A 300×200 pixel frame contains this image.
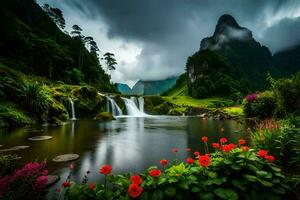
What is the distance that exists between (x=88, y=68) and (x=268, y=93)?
197 ft

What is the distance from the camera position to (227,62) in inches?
5655

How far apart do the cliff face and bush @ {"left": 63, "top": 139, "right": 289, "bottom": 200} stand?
93.4 m

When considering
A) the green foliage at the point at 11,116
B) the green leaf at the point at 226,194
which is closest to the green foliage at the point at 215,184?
the green leaf at the point at 226,194

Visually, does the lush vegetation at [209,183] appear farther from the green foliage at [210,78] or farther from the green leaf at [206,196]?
the green foliage at [210,78]

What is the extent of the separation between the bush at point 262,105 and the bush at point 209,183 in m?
22.1

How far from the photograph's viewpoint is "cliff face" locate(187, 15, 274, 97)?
3713 inches

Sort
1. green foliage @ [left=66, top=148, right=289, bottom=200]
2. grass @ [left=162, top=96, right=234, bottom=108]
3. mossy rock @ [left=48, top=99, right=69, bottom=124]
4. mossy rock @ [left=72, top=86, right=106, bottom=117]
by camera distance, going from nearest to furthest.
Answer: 1. green foliage @ [left=66, top=148, right=289, bottom=200]
2. mossy rock @ [left=48, top=99, right=69, bottom=124]
3. mossy rock @ [left=72, top=86, right=106, bottom=117]
4. grass @ [left=162, top=96, right=234, bottom=108]

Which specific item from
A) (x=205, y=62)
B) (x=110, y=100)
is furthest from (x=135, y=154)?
(x=205, y=62)

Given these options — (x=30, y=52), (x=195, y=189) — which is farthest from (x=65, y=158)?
(x=30, y=52)

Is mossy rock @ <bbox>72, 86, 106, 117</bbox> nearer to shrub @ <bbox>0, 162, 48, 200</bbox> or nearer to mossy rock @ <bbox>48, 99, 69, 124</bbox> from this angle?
mossy rock @ <bbox>48, 99, 69, 124</bbox>

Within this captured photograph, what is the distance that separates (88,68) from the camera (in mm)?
68438

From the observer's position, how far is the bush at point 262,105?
22125 mm

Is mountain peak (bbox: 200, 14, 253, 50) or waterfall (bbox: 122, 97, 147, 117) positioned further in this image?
mountain peak (bbox: 200, 14, 253, 50)

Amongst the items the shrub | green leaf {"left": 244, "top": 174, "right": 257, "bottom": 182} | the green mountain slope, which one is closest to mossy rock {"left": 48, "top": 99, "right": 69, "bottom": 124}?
the shrub
